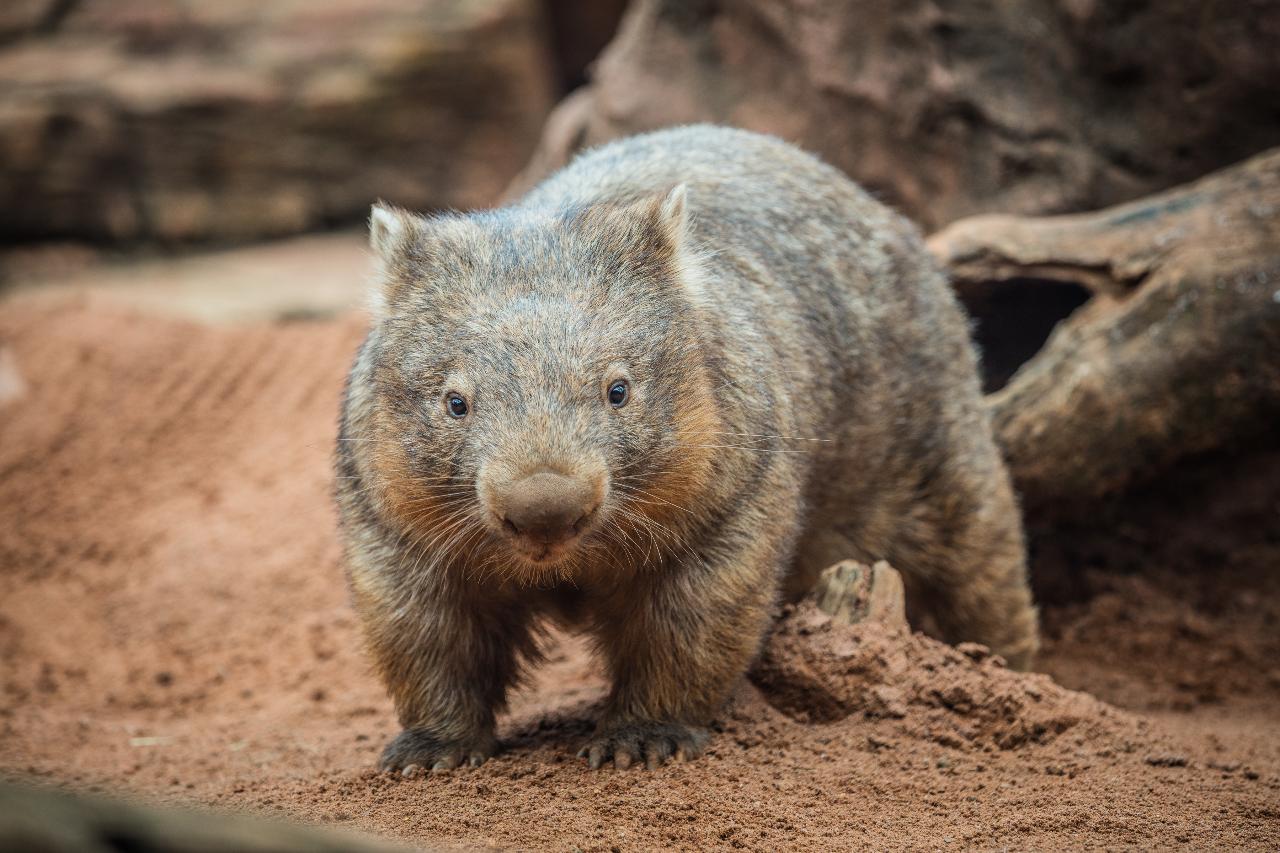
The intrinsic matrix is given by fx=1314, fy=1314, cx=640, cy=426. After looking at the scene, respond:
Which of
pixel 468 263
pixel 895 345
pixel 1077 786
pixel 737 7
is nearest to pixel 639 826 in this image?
pixel 1077 786

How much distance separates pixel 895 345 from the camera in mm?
5820

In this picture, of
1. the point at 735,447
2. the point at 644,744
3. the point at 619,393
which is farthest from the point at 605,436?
the point at 644,744

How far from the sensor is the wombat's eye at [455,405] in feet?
13.3

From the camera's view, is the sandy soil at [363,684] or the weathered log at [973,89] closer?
the sandy soil at [363,684]

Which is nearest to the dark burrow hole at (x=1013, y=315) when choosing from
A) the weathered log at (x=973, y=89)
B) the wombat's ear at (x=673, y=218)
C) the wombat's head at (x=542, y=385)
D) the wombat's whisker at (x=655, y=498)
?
the weathered log at (x=973, y=89)

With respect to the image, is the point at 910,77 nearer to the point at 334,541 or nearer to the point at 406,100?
the point at 334,541

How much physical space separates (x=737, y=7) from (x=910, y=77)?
4.48 feet

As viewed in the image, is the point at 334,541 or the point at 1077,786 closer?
the point at 1077,786

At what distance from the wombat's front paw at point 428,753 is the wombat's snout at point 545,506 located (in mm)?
1203

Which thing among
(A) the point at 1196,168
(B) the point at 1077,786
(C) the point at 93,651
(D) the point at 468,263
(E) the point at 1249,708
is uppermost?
(A) the point at 1196,168

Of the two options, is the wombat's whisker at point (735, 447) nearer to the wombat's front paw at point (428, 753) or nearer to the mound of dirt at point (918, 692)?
the mound of dirt at point (918, 692)

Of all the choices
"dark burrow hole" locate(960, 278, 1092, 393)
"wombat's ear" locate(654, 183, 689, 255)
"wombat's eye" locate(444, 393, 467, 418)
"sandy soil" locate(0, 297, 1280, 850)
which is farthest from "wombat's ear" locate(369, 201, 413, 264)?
"dark burrow hole" locate(960, 278, 1092, 393)

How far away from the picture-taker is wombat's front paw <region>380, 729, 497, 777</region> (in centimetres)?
453

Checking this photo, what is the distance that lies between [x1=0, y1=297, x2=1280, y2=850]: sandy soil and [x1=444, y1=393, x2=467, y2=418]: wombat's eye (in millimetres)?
1208
